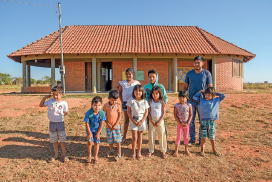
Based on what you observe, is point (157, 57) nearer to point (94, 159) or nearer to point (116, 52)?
point (116, 52)

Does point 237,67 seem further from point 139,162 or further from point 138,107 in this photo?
point 139,162

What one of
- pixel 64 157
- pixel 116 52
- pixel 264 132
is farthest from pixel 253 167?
pixel 116 52

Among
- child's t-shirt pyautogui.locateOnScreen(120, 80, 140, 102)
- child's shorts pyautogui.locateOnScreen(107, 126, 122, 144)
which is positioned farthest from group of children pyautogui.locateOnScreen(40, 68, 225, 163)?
child's t-shirt pyautogui.locateOnScreen(120, 80, 140, 102)

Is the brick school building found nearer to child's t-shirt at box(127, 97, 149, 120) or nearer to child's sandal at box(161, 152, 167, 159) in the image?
child's t-shirt at box(127, 97, 149, 120)

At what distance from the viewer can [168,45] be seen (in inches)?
533

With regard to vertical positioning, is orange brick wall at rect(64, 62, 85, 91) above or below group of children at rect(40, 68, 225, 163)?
above

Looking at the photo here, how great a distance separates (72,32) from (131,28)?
534 centimetres

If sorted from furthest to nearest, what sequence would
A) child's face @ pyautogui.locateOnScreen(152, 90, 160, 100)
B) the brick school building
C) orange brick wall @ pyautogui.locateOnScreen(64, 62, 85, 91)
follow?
orange brick wall @ pyautogui.locateOnScreen(64, 62, 85, 91)
the brick school building
child's face @ pyautogui.locateOnScreen(152, 90, 160, 100)

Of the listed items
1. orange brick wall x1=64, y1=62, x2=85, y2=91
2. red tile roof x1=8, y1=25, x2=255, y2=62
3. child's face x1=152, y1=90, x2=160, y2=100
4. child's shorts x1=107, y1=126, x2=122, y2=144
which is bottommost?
child's shorts x1=107, y1=126, x2=122, y2=144

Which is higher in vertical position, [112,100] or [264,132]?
[112,100]

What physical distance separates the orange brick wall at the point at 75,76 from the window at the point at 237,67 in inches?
484

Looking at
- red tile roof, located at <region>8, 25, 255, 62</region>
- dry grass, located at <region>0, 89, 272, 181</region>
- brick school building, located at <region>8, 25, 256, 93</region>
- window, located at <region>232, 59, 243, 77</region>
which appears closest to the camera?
dry grass, located at <region>0, 89, 272, 181</region>

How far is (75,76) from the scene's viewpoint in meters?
14.3

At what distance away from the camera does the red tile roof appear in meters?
12.9
